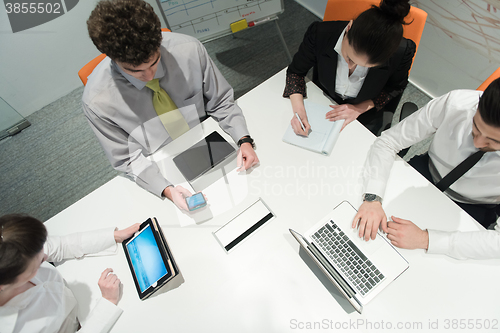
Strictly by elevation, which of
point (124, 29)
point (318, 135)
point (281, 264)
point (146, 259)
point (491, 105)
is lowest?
point (281, 264)

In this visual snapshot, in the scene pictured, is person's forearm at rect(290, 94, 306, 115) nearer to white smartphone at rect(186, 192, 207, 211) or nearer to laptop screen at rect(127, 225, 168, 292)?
white smartphone at rect(186, 192, 207, 211)

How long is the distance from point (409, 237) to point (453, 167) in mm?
402

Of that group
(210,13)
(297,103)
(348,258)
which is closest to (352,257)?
(348,258)

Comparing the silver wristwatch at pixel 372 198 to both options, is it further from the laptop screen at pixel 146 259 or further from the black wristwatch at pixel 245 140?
the laptop screen at pixel 146 259

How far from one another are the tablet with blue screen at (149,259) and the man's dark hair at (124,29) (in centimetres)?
62

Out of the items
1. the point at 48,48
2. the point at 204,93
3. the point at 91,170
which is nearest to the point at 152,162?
the point at 204,93

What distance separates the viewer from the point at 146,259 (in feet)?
3.52

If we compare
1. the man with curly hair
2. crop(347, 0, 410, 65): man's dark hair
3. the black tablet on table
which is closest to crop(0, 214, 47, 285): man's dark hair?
the man with curly hair

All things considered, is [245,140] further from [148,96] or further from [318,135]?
[148,96]

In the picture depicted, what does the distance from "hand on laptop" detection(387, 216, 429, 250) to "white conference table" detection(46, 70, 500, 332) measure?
0.13 ft

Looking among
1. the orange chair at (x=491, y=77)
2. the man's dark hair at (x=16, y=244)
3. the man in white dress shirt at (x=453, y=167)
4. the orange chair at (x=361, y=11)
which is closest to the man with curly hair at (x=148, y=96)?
the man's dark hair at (x=16, y=244)

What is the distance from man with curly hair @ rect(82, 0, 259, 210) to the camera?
953mm

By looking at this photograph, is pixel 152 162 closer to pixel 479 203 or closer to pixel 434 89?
pixel 479 203

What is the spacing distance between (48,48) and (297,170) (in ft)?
7.40
